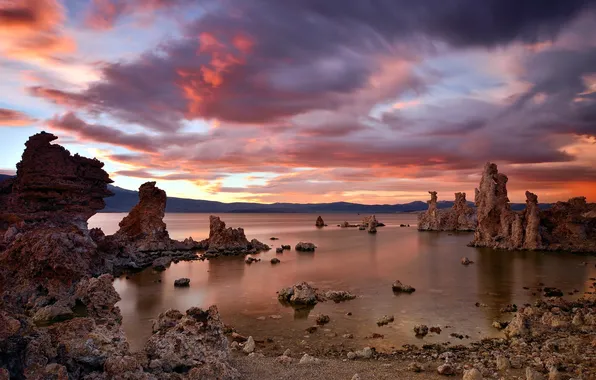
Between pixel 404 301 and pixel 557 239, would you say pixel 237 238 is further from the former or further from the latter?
pixel 557 239

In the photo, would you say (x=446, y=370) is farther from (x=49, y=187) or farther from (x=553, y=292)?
(x=49, y=187)

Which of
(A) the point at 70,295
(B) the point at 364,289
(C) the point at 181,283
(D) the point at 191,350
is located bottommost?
(C) the point at 181,283

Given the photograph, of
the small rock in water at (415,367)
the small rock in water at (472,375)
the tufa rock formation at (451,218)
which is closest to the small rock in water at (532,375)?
the small rock in water at (472,375)

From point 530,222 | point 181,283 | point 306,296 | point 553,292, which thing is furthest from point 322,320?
point 530,222

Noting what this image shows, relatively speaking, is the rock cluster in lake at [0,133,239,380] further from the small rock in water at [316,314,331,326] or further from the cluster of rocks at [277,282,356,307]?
the cluster of rocks at [277,282,356,307]

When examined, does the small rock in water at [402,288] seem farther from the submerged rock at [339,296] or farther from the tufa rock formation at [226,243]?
the tufa rock formation at [226,243]

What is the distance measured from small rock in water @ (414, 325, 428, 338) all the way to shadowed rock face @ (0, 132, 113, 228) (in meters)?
34.0

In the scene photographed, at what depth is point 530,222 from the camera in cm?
6216

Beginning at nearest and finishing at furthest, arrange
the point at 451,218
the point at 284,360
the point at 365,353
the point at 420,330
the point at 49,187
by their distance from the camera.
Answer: the point at 284,360 < the point at 365,353 < the point at 420,330 < the point at 49,187 < the point at 451,218

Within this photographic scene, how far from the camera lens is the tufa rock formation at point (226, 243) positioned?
6256 cm

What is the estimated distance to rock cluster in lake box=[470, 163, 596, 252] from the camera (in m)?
59.9

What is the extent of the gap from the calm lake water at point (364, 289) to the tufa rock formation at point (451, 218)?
60.1 metres

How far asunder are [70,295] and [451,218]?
4483 inches

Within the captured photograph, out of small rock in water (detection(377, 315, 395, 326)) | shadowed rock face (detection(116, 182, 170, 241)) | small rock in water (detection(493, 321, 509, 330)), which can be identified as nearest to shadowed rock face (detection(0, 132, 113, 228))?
shadowed rock face (detection(116, 182, 170, 241))
